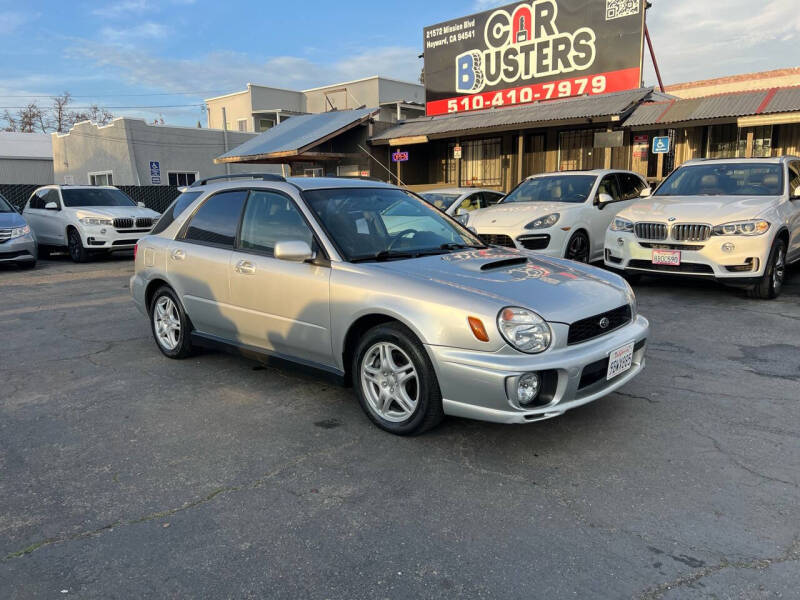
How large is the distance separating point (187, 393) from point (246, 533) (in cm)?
214

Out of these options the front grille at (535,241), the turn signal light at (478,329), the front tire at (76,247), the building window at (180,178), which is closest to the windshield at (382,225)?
the turn signal light at (478,329)

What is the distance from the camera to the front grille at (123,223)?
13406mm

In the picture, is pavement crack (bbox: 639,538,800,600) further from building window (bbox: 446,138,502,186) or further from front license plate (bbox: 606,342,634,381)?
building window (bbox: 446,138,502,186)

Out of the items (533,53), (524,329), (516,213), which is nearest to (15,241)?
(516,213)

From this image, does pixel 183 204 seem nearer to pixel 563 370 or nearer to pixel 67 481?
pixel 67 481

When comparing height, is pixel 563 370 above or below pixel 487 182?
below

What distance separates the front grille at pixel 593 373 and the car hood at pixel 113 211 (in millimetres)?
12562

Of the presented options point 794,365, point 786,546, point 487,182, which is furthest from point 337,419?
point 487,182

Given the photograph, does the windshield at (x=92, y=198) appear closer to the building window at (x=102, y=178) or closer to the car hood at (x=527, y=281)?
the car hood at (x=527, y=281)

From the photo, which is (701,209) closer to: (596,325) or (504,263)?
(504,263)

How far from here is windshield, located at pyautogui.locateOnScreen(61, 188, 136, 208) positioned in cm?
1405

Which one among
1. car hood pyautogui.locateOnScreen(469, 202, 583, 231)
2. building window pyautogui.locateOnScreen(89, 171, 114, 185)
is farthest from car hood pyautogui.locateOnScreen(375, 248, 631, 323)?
building window pyautogui.locateOnScreen(89, 171, 114, 185)

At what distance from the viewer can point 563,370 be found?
3.29m

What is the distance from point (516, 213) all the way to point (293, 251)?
5995 mm
